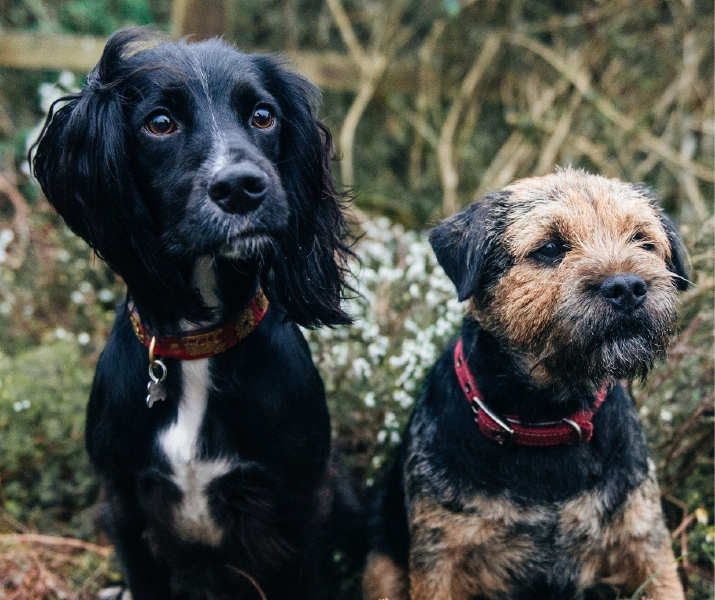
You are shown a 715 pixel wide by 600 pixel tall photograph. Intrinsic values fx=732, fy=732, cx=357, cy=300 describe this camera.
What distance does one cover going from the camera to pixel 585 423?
240 centimetres

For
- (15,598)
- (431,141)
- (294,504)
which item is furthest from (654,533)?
(431,141)

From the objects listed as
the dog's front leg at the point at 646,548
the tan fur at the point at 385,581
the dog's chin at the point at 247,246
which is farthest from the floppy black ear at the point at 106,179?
the dog's front leg at the point at 646,548

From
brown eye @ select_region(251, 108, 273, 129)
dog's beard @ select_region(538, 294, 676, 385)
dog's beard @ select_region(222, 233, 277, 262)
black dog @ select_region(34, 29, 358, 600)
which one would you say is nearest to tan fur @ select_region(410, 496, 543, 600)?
black dog @ select_region(34, 29, 358, 600)

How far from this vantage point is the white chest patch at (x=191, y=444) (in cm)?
239

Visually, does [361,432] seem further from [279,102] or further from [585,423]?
[279,102]

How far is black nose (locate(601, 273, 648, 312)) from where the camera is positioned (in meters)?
2.15

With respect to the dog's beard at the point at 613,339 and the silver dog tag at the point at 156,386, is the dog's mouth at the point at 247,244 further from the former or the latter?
the dog's beard at the point at 613,339

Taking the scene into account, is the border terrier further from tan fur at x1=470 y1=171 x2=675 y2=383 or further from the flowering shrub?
the flowering shrub

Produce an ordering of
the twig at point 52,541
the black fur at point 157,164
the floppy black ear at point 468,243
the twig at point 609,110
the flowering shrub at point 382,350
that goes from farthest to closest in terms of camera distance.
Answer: the twig at point 609,110 < the flowering shrub at point 382,350 < the twig at point 52,541 < the floppy black ear at point 468,243 < the black fur at point 157,164

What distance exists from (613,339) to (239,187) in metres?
1.20

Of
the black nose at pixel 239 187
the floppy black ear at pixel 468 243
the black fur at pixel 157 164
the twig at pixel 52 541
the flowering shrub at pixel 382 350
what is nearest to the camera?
the black nose at pixel 239 187

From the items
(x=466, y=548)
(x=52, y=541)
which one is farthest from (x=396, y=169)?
(x=466, y=548)

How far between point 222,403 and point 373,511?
117 centimetres

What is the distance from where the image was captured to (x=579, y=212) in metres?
2.40
